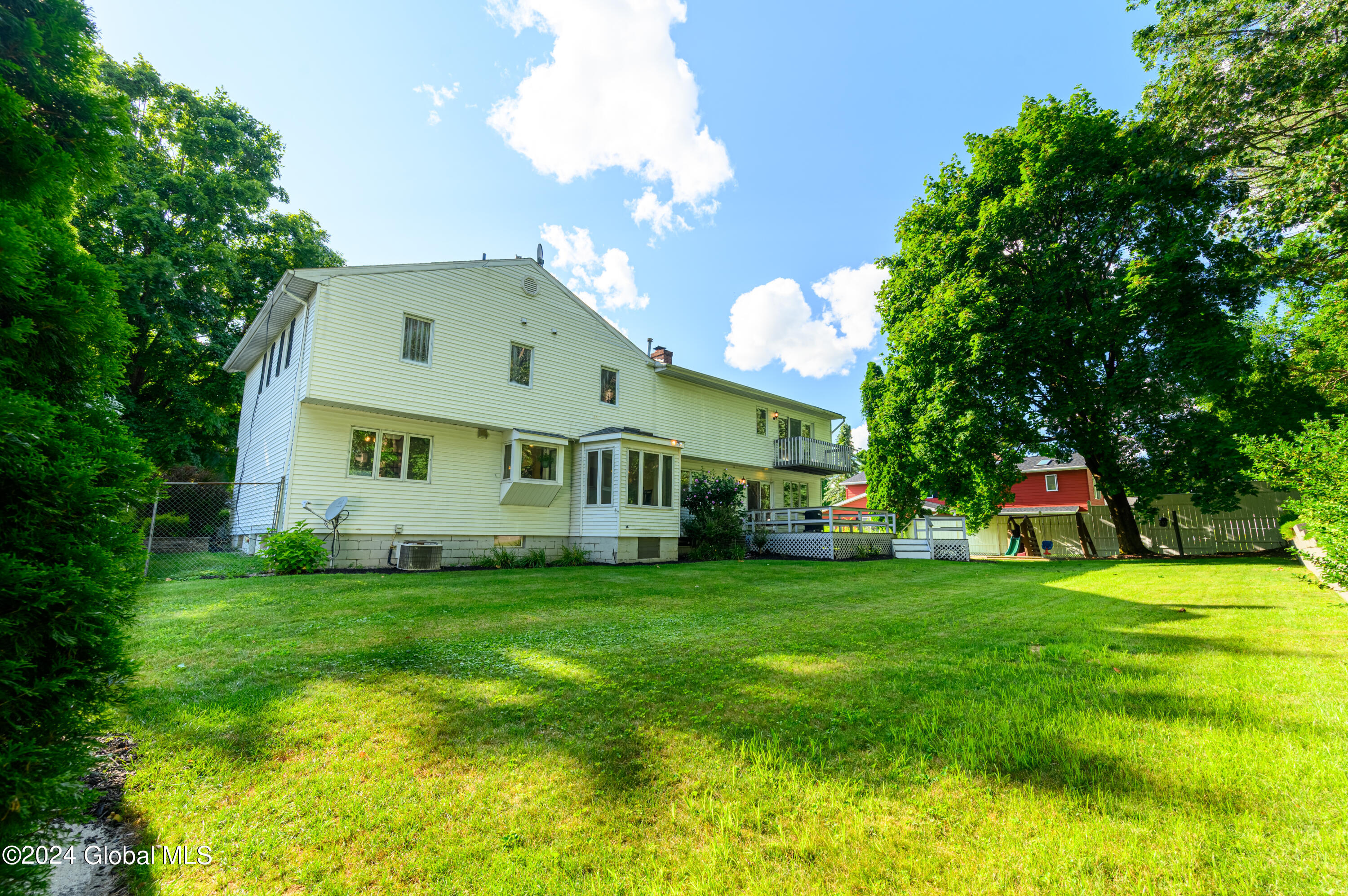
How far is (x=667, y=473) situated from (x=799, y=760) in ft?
42.0

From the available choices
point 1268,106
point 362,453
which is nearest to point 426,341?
point 362,453

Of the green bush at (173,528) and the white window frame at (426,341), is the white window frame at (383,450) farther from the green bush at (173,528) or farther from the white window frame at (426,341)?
the green bush at (173,528)

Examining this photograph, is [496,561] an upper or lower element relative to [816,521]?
lower

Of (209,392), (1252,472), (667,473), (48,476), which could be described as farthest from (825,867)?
(209,392)

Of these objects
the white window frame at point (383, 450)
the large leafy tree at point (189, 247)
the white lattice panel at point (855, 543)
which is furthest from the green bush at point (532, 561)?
the large leafy tree at point (189, 247)

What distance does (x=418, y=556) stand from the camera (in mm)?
11695

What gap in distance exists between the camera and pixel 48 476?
1.92m

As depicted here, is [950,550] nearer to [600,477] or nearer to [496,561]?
[600,477]

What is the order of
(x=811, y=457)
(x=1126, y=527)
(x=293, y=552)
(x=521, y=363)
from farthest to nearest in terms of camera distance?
(x=811, y=457) < (x=1126, y=527) < (x=521, y=363) < (x=293, y=552)

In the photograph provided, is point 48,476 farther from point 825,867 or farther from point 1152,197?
point 1152,197

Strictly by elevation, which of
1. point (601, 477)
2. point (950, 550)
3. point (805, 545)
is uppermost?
point (601, 477)

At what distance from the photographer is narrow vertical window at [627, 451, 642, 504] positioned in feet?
46.4

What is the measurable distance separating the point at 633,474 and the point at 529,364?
4.27m

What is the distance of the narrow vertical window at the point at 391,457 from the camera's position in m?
12.0
